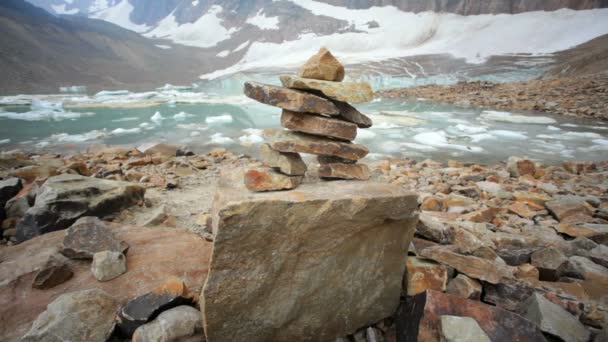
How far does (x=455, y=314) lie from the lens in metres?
1.94

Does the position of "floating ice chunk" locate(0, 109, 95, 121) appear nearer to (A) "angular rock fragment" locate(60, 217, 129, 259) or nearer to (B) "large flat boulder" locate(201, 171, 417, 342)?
(A) "angular rock fragment" locate(60, 217, 129, 259)

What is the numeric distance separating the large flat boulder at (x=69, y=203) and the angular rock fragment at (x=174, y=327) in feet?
6.70

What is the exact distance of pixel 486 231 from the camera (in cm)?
334

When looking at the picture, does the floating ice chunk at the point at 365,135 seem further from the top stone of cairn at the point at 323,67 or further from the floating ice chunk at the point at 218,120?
the top stone of cairn at the point at 323,67

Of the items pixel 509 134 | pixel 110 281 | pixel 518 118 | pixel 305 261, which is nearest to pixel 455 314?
pixel 305 261

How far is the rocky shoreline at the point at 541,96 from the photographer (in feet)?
50.8

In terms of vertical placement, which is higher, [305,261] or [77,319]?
[305,261]

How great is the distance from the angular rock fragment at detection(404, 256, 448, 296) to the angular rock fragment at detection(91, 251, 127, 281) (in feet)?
7.16

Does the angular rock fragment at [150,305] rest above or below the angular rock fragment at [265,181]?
below

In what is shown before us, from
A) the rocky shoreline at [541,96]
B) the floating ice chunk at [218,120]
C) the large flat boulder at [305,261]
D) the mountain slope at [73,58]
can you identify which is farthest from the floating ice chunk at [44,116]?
the rocky shoreline at [541,96]

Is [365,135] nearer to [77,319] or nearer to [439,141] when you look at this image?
[439,141]

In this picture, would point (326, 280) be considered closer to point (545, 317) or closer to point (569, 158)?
point (545, 317)

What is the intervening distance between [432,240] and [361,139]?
8551mm

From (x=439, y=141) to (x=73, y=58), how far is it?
130 feet
